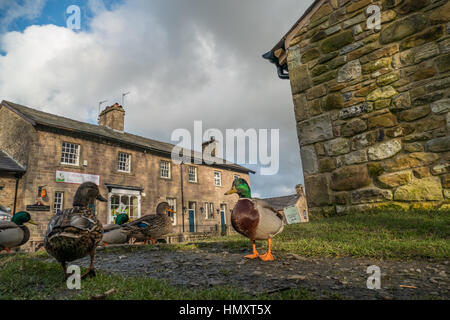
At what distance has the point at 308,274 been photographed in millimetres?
2791

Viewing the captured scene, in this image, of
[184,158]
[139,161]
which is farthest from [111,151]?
[184,158]

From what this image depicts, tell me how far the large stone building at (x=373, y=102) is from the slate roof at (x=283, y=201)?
103 ft

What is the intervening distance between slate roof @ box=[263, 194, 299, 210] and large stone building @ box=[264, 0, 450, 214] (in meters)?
31.4

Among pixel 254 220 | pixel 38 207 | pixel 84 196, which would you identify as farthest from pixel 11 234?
pixel 38 207

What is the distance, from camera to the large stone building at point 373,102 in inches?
194

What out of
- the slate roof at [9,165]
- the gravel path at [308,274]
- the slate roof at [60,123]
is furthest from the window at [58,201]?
the gravel path at [308,274]

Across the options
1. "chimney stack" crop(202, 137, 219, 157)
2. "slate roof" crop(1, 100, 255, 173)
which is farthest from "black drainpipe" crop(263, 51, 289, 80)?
"chimney stack" crop(202, 137, 219, 157)

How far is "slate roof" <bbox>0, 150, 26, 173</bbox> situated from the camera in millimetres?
13876

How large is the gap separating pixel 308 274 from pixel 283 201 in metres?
38.4

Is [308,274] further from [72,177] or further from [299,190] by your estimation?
[299,190]

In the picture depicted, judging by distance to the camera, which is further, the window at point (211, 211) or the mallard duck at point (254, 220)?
the window at point (211, 211)

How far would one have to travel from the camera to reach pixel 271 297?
6.78 ft

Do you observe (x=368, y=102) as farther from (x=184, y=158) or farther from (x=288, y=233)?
(x=184, y=158)

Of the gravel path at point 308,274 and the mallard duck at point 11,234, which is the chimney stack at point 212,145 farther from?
the gravel path at point 308,274
